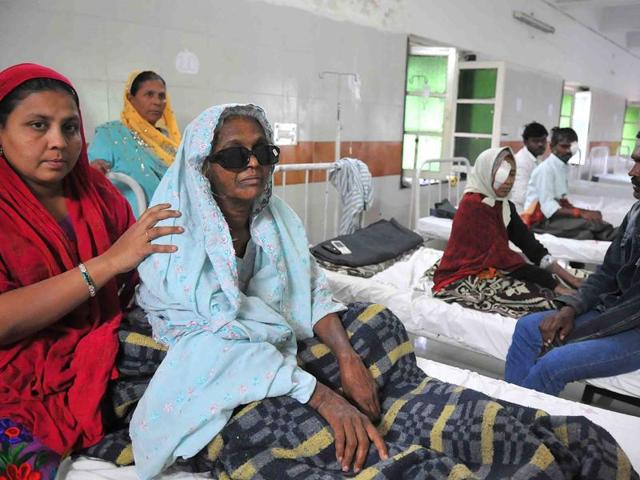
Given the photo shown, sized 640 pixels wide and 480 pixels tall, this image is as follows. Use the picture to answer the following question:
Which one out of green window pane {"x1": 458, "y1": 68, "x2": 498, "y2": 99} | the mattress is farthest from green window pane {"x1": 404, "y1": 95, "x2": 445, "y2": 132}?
→ the mattress

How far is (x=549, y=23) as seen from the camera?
859cm

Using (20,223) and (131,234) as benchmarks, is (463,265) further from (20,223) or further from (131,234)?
(20,223)

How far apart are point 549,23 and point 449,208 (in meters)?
A: 5.06

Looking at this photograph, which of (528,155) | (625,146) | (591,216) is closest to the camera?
(591,216)

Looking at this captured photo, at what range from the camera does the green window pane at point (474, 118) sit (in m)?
6.76

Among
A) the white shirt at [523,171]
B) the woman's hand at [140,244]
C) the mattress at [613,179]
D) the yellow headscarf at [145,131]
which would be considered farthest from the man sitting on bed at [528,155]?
the mattress at [613,179]

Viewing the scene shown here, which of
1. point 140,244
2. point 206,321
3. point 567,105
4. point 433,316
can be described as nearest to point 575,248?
point 433,316

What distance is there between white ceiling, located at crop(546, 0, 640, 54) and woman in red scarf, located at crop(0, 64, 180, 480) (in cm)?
873

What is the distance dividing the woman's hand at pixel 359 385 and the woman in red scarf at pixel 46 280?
66 centimetres

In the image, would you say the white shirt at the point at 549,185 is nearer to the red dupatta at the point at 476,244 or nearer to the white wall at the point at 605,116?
the red dupatta at the point at 476,244

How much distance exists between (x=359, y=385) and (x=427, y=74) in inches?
210

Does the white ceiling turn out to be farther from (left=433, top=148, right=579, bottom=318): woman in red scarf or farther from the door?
(left=433, top=148, right=579, bottom=318): woman in red scarf

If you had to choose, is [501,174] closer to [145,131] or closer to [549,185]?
[145,131]

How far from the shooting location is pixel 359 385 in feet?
5.33
